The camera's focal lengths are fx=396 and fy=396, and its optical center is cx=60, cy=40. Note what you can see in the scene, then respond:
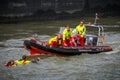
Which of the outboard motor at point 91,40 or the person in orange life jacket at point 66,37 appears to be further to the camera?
the outboard motor at point 91,40

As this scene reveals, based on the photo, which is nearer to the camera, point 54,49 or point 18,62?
point 18,62

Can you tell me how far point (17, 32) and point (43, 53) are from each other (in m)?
10.7

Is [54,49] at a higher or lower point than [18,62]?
higher

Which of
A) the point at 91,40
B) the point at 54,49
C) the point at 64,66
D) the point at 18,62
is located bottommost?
the point at 64,66

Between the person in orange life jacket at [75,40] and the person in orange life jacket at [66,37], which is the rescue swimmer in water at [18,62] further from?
the person in orange life jacket at [75,40]

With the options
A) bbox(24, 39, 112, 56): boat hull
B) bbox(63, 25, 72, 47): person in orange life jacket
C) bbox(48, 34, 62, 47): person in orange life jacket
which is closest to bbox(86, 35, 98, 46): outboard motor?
bbox(24, 39, 112, 56): boat hull

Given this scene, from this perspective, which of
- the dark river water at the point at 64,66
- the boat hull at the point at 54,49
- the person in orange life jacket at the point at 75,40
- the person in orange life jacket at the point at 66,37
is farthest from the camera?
the person in orange life jacket at the point at 75,40

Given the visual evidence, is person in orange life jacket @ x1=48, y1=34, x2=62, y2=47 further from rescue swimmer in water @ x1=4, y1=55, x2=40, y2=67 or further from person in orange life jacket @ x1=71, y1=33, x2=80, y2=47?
rescue swimmer in water @ x1=4, y1=55, x2=40, y2=67

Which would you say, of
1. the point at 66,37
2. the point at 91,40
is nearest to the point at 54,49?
the point at 66,37

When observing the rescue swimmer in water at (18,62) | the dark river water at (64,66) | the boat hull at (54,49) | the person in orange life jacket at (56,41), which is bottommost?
the dark river water at (64,66)

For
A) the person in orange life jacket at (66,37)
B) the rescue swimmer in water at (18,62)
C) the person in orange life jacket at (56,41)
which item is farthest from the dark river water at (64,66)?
the person in orange life jacket at (66,37)

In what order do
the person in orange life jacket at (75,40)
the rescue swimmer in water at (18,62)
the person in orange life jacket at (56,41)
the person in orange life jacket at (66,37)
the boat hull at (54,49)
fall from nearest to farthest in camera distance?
the rescue swimmer in water at (18,62) → the boat hull at (54,49) → the person in orange life jacket at (56,41) → the person in orange life jacket at (66,37) → the person in orange life jacket at (75,40)

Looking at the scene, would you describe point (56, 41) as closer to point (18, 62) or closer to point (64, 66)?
point (64, 66)

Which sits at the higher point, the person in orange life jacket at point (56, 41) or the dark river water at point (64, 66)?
the person in orange life jacket at point (56, 41)
